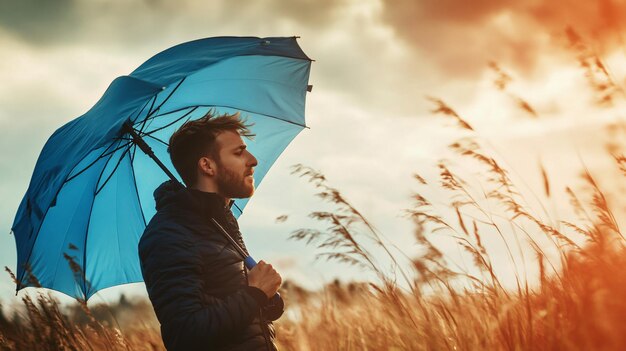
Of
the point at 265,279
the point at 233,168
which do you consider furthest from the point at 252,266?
the point at 233,168

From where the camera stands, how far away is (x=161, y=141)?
4.04m

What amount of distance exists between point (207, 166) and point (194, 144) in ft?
0.64

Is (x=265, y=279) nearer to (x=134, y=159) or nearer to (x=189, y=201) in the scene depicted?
(x=189, y=201)

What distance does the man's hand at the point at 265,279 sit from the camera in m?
2.45

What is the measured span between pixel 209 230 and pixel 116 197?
1.58 metres

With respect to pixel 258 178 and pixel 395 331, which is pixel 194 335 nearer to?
pixel 395 331

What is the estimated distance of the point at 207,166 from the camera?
9.67 ft

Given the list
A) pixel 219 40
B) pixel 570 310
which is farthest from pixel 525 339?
pixel 219 40

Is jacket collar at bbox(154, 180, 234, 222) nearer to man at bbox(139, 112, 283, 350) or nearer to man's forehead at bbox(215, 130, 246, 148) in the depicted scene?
man at bbox(139, 112, 283, 350)

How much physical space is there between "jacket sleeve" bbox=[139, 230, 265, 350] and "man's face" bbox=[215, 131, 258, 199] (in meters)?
0.55

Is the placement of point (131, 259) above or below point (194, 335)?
above

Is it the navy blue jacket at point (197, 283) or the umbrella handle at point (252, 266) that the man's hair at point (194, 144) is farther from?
the umbrella handle at point (252, 266)

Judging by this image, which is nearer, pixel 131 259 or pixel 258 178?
pixel 131 259

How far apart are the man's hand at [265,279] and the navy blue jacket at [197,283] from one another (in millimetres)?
34
